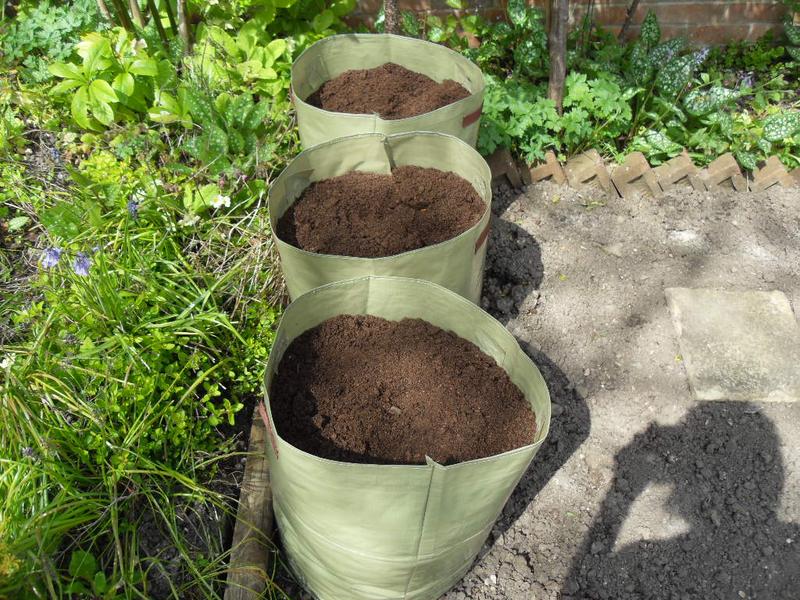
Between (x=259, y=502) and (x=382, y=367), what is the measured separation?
22.1 inches

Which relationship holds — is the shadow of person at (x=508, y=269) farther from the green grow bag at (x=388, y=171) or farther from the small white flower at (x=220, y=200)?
the small white flower at (x=220, y=200)

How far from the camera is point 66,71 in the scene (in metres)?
2.57

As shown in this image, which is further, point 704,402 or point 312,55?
point 312,55

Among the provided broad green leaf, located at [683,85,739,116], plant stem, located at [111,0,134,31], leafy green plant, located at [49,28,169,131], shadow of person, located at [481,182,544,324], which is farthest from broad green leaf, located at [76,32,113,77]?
broad green leaf, located at [683,85,739,116]

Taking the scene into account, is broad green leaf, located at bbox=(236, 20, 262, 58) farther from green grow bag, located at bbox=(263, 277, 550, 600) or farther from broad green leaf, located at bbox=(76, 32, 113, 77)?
green grow bag, located at bbox=(263, 277, 550, 600)

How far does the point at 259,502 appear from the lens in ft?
6.10

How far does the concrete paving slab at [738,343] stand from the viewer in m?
2.30

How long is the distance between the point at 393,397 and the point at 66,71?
78.0 inches

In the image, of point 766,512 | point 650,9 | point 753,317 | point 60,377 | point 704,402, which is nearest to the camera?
point 60,377

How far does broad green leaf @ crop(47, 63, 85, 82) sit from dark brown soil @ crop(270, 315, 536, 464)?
5.46 feet

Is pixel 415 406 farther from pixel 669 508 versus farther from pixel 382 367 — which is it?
pixel 669 508

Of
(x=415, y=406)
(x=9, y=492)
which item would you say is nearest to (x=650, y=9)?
(x=415, y=406)

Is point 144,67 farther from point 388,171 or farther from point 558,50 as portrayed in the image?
point 558,50

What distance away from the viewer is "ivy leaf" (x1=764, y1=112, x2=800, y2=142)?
2.85 metres
